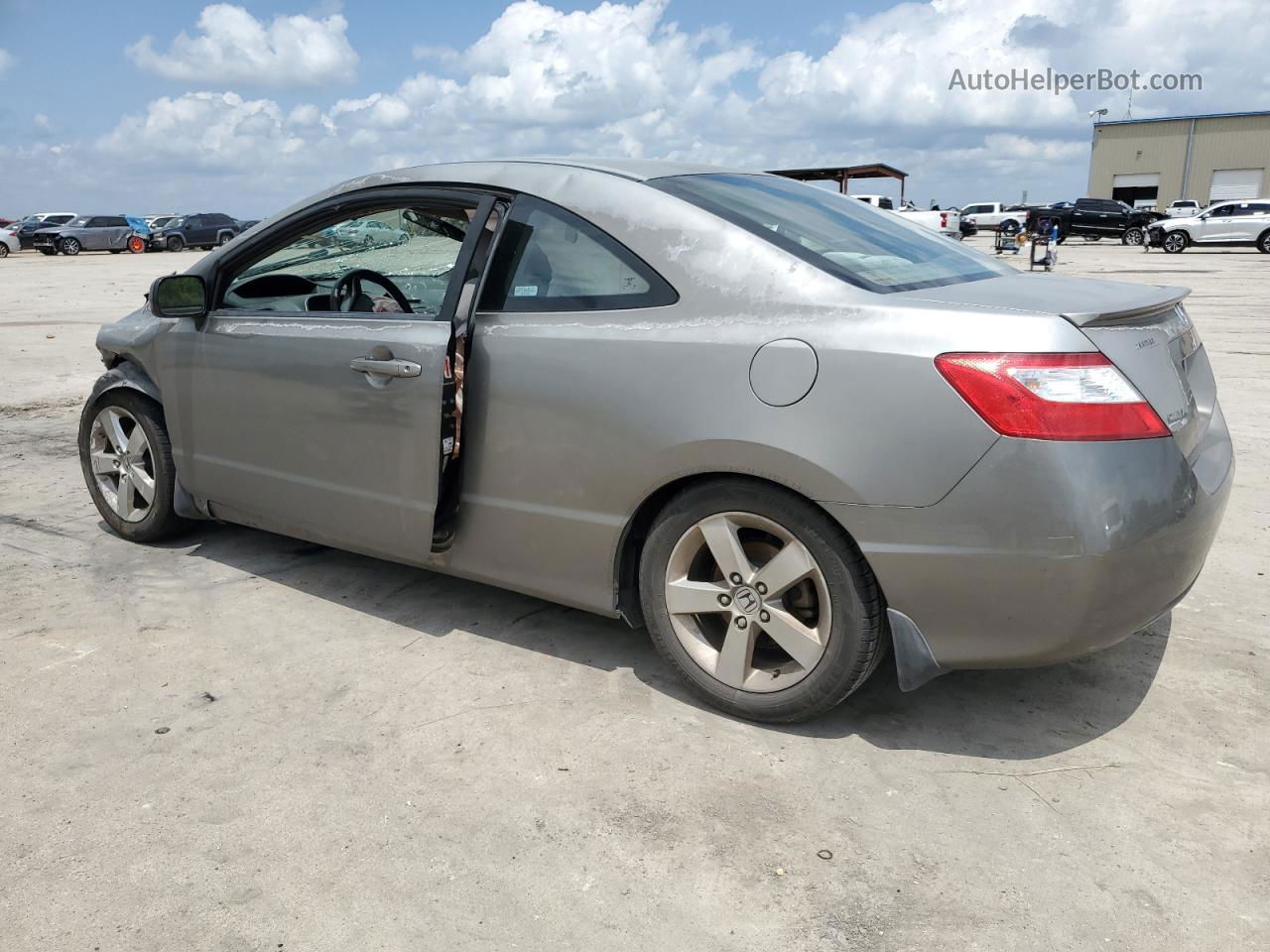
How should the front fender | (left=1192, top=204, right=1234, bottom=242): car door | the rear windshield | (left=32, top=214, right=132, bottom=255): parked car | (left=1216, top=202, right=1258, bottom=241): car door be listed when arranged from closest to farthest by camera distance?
the rear windshield
the front fender
(left=1216, top=202, right=1258, bottom=241): car door
(left=1192, top=204, right=1234, bottom=242): car door
(left=32, top=214, right=132, bottom=255): parked car

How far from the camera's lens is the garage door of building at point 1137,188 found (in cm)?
6356

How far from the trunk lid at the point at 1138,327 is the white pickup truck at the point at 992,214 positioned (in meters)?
53.1

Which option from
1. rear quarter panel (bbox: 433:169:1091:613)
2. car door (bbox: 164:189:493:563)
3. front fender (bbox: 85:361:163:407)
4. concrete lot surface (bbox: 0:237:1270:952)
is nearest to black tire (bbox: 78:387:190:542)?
front fender (bbox: 85:361:163:407)

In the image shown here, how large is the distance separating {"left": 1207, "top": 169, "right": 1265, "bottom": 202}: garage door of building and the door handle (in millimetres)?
68074

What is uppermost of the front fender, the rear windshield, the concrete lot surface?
the rear windshield

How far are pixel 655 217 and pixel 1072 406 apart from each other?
1.27m

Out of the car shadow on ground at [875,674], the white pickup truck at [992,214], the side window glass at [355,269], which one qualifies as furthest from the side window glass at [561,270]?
the white pickup truck at [992,214]

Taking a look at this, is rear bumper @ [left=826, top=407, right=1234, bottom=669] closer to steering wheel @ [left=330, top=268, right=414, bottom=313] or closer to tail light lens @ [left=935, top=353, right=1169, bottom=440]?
tail light lens @ [left=935, top=353, right=1169, bottom=440]

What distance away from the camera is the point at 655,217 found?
2.98 m

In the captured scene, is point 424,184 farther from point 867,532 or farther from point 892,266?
point 867,532

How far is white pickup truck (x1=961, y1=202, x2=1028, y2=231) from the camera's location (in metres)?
55.0

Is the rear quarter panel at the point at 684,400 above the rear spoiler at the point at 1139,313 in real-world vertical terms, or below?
below

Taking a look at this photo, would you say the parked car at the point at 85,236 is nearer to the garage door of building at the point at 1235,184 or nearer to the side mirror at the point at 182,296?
the side mirror at the point at 182,296

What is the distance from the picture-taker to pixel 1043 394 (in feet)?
7.93
